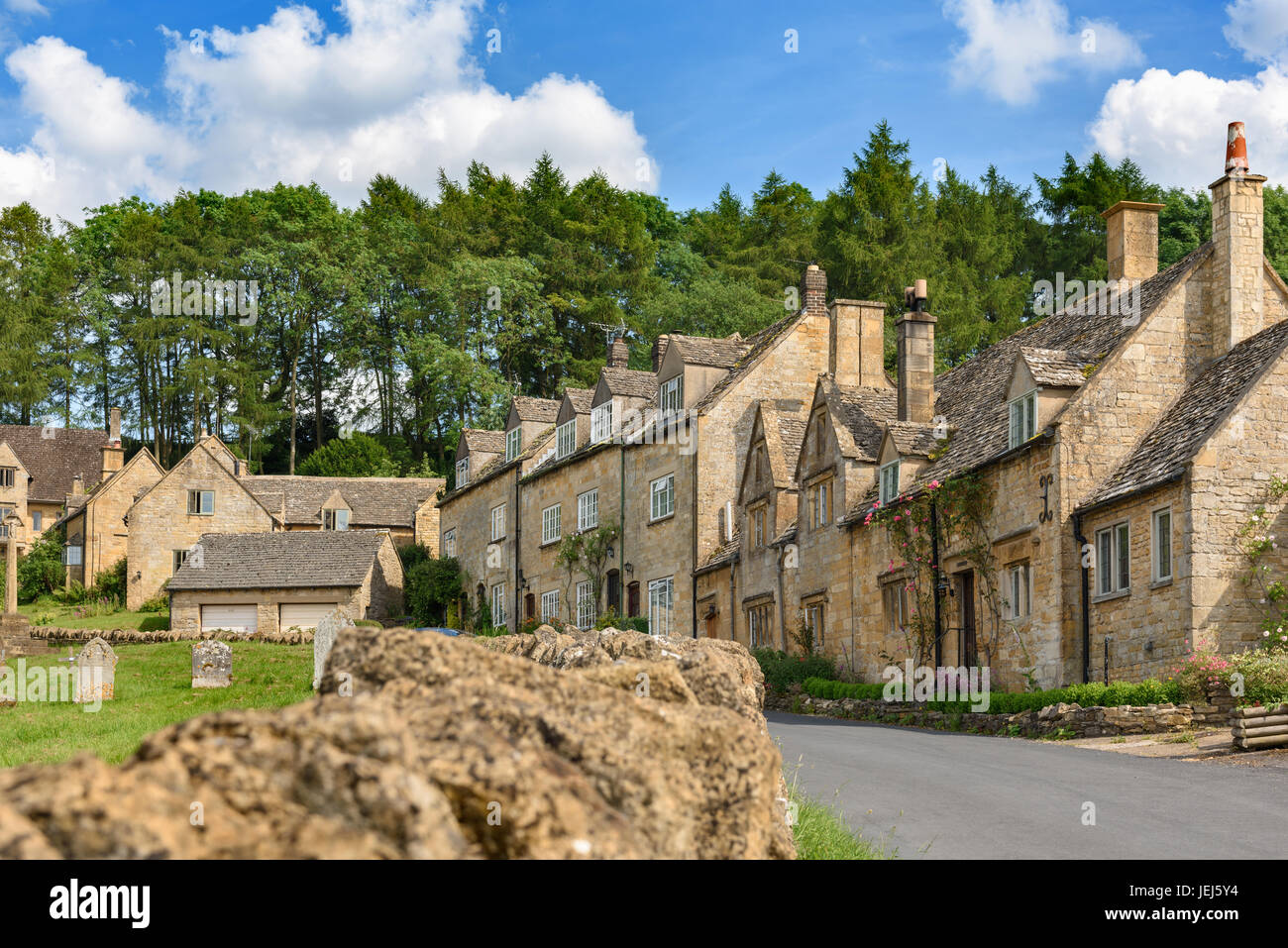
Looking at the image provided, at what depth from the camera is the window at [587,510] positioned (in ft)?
154

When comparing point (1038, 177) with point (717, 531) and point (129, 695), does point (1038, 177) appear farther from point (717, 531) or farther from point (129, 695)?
point (129, 695)

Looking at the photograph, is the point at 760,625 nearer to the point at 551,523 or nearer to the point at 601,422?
the point at 601,422

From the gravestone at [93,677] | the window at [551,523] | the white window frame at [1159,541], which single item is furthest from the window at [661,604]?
the white window frame at [1159,541]

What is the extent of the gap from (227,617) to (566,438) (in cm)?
1998

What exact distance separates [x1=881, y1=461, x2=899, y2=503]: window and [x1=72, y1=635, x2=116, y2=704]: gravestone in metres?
17.1

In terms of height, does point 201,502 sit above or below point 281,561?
above

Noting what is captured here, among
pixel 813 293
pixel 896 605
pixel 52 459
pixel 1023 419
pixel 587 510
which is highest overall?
pixel 813 293

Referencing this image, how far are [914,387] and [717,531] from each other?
9.94 meters

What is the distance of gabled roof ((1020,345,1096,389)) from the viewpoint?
25469 mm

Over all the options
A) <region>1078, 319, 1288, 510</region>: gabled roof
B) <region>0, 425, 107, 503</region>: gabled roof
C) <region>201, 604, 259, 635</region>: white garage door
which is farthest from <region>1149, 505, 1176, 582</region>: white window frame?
<region>0, 425, 107, 503</region>: gabled roof

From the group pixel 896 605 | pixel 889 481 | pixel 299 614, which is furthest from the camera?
pixel 299 614

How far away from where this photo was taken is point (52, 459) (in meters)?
84.4

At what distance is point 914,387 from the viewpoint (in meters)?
33.0

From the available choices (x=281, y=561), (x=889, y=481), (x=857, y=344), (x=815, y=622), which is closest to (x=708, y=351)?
(x=857, y=344)
